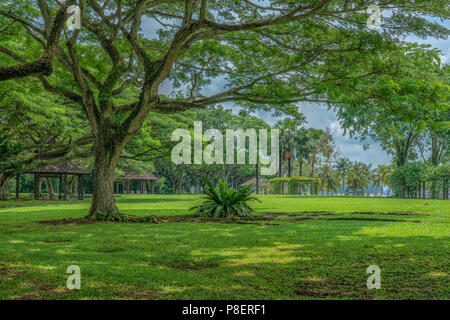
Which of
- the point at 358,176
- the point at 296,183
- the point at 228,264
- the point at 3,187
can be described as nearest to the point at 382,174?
the point at 358,176

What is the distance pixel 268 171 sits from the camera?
214ft

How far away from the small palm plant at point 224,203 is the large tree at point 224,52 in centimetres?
299

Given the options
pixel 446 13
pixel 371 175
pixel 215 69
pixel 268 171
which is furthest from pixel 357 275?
pixel 371 175

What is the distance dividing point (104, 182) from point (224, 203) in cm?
401

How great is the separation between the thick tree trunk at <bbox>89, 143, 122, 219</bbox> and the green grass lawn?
3.00m

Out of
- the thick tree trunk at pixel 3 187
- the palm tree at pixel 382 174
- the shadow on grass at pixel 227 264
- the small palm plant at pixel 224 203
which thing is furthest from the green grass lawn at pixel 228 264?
the palm tree at pixel 382 174

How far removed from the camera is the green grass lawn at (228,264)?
11.3 feet

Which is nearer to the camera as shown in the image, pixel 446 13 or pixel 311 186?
pixel 446 13

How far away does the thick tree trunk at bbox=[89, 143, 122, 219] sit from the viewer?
1093cm

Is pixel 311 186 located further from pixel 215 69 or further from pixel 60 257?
pixel 60 257

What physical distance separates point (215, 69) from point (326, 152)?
55466 millimetres

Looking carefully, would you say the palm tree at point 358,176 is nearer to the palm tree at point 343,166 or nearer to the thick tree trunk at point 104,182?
the palm tree at point 343,166

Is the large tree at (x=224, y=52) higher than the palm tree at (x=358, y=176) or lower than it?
higher
